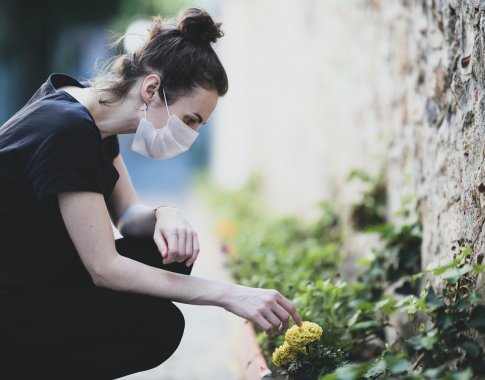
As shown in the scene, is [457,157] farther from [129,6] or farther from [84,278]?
[129,6]

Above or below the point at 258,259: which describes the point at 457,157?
above

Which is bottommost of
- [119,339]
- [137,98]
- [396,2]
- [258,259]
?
[258,259]

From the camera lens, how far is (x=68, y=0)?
16.4 meters

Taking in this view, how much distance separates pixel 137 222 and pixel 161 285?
495mm

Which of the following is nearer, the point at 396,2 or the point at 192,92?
the point at 192,92

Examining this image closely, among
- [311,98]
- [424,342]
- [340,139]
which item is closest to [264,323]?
[424,342]

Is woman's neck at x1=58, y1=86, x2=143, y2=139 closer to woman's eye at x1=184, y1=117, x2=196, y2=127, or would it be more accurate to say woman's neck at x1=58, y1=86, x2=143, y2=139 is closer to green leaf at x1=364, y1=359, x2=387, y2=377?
woman's eye at x1=184, y1=117, x2=196, y2=127

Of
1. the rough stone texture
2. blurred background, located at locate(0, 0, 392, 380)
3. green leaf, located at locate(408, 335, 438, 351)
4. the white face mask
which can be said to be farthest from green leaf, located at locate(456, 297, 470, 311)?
the white face mask

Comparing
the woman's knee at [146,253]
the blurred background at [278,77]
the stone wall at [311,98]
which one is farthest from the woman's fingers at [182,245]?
the stone wall at [311,98]

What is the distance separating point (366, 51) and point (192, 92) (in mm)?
3010

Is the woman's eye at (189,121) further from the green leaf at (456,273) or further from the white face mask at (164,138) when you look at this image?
the green leaf at (456,273)

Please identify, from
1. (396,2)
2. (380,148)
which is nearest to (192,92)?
(396,2)

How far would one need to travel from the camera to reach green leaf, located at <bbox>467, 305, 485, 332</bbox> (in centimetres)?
200

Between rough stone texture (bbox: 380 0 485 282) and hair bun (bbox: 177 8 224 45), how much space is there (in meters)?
0.94
